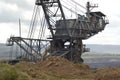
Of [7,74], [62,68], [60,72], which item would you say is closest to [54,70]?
[62,68]

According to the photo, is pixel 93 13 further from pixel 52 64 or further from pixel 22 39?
pixel 52 64

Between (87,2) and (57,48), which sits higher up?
(87,2)

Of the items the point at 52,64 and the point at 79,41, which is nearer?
the point at 52,64

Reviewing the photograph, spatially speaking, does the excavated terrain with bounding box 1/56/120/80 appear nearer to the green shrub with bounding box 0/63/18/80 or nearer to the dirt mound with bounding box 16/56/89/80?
the dirt mound with bounding box 16/56/89/80

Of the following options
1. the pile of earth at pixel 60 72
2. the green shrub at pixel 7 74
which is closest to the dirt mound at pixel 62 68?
the pile of earth at pixel 60 72

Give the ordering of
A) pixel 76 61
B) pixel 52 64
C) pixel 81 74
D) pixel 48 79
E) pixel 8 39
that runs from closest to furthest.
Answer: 1. pixel 48 79
2. pixel 81 74
3. pixel 52 64
4. pixel 8 39
5. pixel 76 61

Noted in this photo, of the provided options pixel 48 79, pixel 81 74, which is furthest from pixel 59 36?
pixel 48 79

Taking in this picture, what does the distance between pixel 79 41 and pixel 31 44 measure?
36.1 ft

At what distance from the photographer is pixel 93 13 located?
82.6 meters

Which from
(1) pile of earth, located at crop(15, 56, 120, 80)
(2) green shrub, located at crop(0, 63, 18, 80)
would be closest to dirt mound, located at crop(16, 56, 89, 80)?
(1) pile of earth, located at crop(15, 56, 120, 80)

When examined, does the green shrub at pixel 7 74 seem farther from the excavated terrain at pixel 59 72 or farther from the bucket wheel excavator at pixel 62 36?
the bucket wheel excavator at pixel 62 36

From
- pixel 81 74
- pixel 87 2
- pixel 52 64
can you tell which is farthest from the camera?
pixel 87 2

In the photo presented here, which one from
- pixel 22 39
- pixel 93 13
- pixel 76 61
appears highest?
pixel 93 13

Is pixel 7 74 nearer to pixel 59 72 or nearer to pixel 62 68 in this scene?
pixel 59 72
